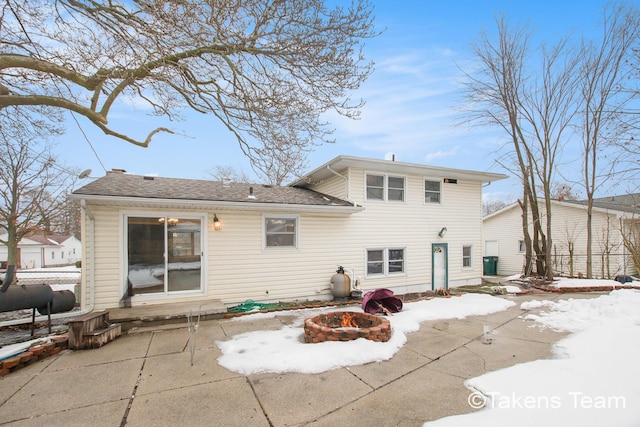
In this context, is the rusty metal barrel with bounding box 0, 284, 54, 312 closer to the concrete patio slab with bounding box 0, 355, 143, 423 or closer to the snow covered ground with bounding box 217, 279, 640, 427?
the concrete patio slab with bounding box 0, 355, 143, 423

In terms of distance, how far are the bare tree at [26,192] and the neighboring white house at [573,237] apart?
25.7 metres

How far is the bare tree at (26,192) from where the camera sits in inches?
547

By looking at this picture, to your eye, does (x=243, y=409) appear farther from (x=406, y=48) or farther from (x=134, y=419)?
(x=406, y=48)

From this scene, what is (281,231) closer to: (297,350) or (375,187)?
(375,187)

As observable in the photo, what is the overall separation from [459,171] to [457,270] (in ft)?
12.4

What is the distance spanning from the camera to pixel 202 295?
23.8 feet

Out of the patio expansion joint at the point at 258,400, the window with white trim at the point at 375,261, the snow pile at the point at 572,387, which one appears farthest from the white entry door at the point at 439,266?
the patio expansion joint at the point at 258,400

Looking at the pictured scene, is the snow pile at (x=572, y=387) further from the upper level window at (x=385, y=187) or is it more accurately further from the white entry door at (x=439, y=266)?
the upper level window at (x=385, y=187)

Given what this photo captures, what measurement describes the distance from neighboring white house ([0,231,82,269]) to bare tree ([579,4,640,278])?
1666 inches

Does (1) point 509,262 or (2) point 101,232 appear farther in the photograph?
(1) point 509,262

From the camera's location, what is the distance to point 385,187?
975 centimetres

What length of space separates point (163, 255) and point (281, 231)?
3.10 metres

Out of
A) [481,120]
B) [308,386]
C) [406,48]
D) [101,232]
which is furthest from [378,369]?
[481,120]

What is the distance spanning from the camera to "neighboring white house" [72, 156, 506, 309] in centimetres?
655
